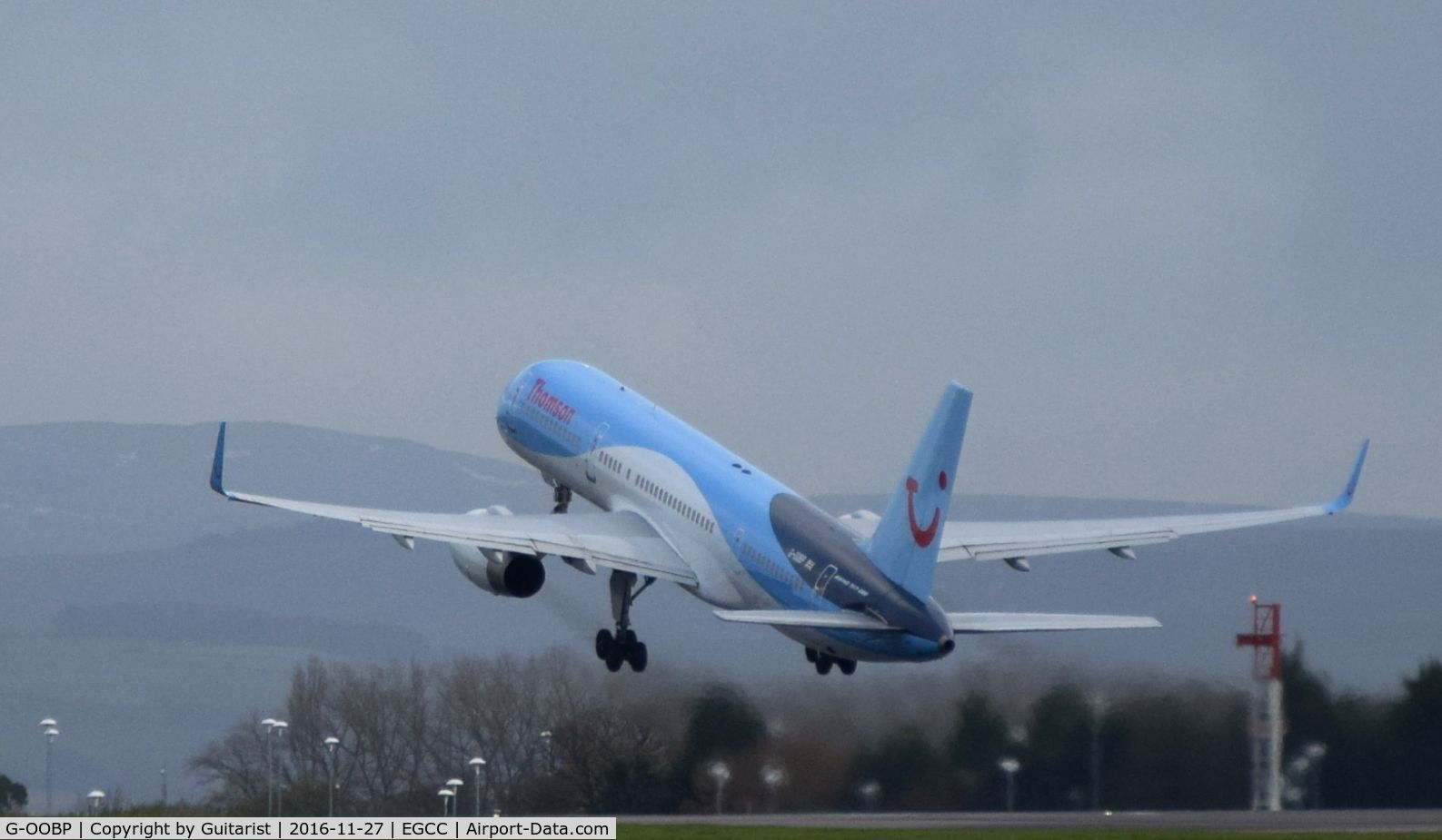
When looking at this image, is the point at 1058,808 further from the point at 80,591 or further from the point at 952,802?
the point at 80,591

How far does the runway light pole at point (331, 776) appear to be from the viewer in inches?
2199

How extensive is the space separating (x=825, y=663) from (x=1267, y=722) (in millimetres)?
8877

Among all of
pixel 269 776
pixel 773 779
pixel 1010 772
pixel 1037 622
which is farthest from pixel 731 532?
pixel 269 776

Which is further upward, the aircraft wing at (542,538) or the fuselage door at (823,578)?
the aircraft wing at (542,538)

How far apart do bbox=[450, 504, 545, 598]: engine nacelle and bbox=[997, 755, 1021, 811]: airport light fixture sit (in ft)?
35.2

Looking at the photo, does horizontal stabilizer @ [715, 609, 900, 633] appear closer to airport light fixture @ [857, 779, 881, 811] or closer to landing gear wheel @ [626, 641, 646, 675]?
airport light fixture @ [857, 779, 881, 811]

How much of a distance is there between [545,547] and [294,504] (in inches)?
212

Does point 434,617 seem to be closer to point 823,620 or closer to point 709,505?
point 709,505

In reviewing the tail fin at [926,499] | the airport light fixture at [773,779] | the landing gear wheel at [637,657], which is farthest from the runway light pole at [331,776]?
the tail fin at [926,499]

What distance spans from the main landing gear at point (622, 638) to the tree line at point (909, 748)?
0.45 m

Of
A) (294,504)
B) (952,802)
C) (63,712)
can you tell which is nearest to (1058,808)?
(952,802)

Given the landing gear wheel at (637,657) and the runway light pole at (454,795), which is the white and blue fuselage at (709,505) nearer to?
the landing gear wheel at (637,657)

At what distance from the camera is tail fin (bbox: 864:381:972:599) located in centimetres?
4456
